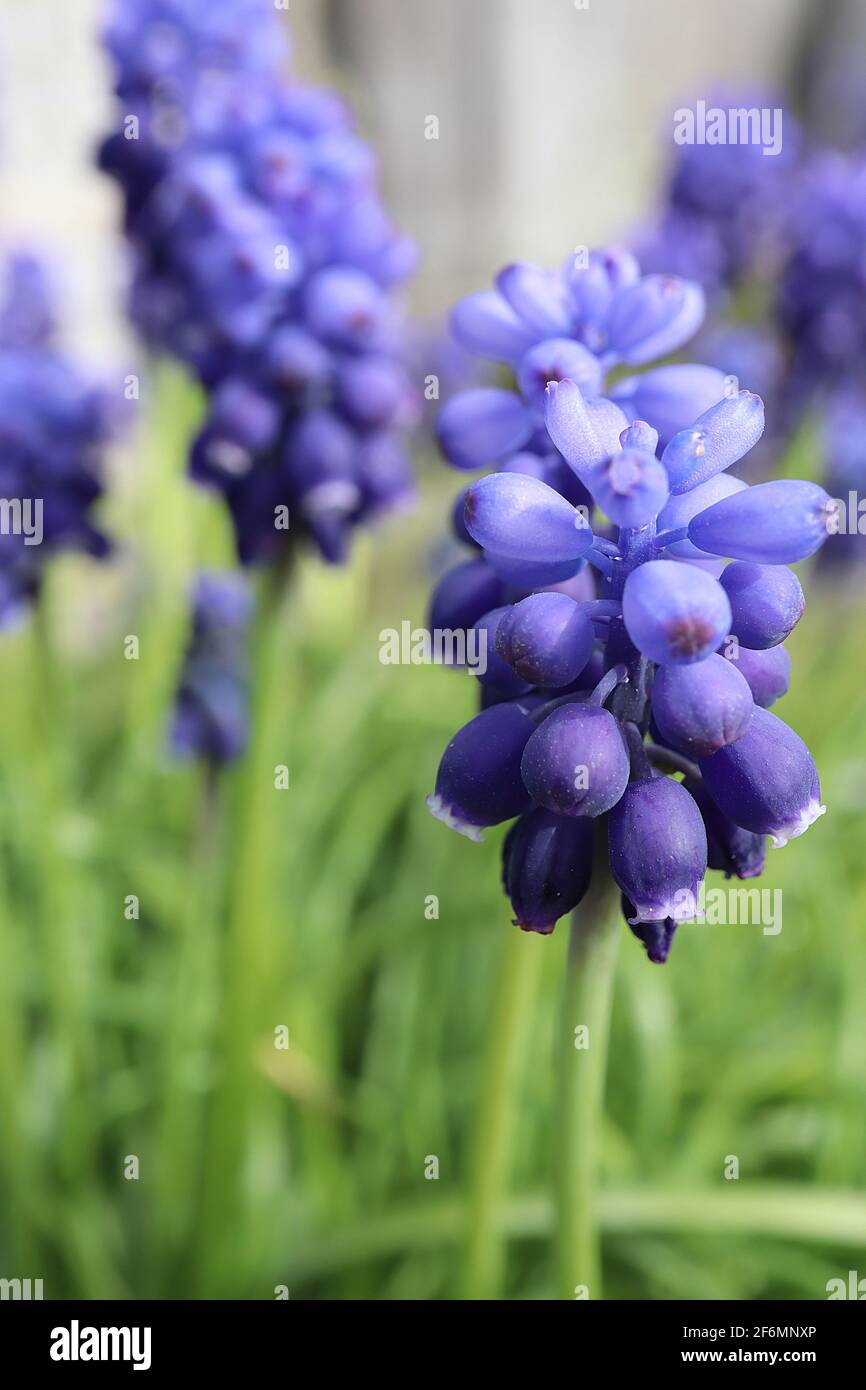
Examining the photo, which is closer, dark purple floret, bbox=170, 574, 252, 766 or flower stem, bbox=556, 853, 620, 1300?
flower stem, bbox=556, 853, 620, 1300

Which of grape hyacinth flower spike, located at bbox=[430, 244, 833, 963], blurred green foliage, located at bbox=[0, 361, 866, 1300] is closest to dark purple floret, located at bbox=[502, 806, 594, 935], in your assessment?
grape hyacinth flower spike, located at bbox=[430, 244, 833, 963]

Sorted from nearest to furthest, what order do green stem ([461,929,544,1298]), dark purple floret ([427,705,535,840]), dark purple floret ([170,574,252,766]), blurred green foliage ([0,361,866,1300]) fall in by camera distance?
dark purple floret ([427,705,535,840]) → green stem ([461,929,544,1298]) → blurred green foliage ([0,361,866,1300]) → dark purple floret ([170,574,252,766])

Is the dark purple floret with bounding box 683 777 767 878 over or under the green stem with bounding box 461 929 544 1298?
over

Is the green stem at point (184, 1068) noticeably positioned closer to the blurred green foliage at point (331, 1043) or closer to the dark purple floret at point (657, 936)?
the blurred green foliage at point (331, 1043)

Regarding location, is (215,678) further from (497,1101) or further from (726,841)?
(726,841)

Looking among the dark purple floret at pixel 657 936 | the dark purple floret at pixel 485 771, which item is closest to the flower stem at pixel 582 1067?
the dark purple floret at pixel 657 936

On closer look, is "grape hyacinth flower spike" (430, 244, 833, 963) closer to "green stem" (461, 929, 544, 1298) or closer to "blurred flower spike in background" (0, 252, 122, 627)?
"green stem" (461, 929, 544, 1298)

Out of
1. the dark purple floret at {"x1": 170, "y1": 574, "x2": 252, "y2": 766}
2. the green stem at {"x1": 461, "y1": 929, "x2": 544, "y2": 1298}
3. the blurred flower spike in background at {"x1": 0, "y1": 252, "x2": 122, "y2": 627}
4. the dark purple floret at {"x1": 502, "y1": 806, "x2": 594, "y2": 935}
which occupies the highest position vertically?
the blurred flower spike in background at {"x1": 0, "y1": 252, "x2": 122, "y2": 627}
